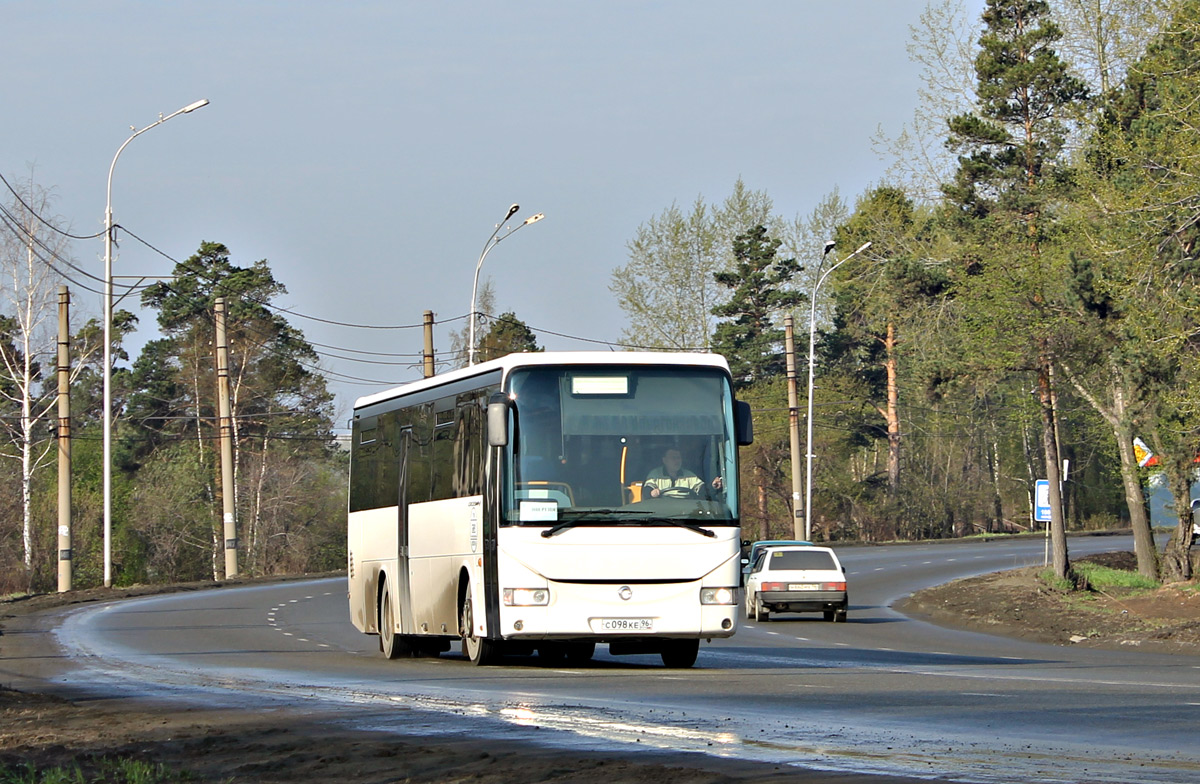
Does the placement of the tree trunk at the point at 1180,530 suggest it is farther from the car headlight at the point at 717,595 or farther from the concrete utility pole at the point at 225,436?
the concrete utility pole at the point at 225,436

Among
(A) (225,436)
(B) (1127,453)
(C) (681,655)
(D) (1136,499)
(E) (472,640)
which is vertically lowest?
(C) (681,655)

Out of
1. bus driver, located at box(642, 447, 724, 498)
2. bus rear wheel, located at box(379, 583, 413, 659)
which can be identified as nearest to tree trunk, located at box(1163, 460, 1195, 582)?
bus rear wheel, located at box(379, 583, 413, 659)

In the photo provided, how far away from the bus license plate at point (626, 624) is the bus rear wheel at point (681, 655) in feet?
5.16

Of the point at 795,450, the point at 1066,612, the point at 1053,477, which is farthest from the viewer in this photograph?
the point at 795,450

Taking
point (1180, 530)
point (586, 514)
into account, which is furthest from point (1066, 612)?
point (586, 514)

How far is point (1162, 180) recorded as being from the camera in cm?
2595

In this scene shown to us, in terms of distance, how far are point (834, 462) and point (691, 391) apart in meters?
67.7

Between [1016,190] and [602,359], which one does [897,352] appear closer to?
[1016,190]

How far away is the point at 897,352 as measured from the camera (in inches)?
2079

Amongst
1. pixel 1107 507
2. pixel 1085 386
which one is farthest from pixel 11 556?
pixel 1107 507

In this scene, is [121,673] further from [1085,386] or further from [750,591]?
[1085,386]

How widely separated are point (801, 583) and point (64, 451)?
22.8 metres

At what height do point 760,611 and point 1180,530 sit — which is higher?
point 1180,530

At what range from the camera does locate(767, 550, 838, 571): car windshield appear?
3356 centimetres
